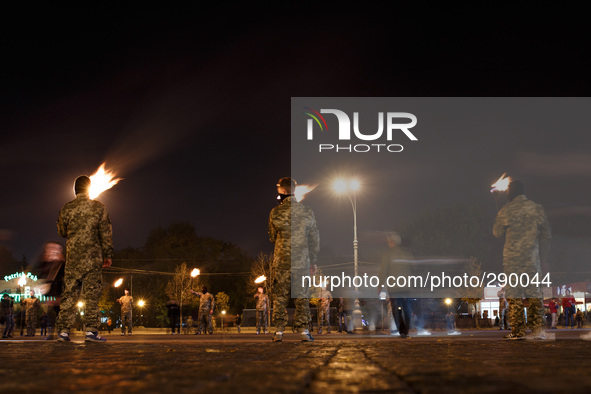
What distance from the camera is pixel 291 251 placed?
9273 mm

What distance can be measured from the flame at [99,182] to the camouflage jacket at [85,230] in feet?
0.76

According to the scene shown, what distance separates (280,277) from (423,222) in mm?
38173

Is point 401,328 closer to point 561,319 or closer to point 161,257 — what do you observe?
point 561,319

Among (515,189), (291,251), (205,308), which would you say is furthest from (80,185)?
(205,308)

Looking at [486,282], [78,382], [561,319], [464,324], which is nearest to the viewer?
[78,382]

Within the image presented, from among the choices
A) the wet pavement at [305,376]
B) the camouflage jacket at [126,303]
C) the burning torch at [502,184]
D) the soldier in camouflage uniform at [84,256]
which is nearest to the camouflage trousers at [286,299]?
the soldier in camouflage uniform at [84,256]

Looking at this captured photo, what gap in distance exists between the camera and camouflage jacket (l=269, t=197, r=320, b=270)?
9.24m

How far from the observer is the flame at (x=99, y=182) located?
31.3 ft

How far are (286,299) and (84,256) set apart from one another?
286cm

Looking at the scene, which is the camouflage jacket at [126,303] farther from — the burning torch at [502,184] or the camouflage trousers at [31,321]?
the burning torch at [502,184]

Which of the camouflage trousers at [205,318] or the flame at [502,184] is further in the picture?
the camouflage trousers at [205,318]

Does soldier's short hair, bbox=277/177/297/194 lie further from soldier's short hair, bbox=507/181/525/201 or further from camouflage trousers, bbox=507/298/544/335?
camouflage trousers, bbox=507/298/544/335

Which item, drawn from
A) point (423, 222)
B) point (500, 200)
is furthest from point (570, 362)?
point (423, 222)

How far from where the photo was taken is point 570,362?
433 cm
